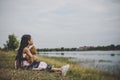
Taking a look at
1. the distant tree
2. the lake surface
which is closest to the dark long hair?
the lake surface

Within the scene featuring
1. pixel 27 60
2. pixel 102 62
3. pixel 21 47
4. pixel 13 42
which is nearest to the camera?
pixel 27 60

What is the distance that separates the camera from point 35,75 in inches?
314

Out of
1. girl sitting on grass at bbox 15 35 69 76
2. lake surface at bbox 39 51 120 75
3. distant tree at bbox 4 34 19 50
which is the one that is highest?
distant tree at bbox 4 34 19 50

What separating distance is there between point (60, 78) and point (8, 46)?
2554cm

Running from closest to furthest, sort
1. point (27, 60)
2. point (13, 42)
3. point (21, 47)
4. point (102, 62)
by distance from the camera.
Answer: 1. point (27, 60)
2. point (21, 47)
3. point (102, 62)
4. point (13, 42)

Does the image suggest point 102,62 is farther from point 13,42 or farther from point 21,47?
point 21,47

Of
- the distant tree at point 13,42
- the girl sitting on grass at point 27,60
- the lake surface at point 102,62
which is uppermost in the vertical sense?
the distant tree at point 13,42

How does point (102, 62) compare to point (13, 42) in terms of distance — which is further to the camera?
point (13, 42)

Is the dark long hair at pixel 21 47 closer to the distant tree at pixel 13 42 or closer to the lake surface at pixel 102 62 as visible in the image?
the lake surface at pixel 102 62

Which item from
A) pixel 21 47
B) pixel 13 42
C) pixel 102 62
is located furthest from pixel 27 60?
pixel 13 42

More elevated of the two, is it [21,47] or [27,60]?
[21,47]

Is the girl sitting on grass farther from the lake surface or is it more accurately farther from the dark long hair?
the lake surface

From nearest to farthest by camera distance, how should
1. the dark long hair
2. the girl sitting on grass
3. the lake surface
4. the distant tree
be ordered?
1. the girl sitting on grass
2. the dark long hair
3. the lake surface
4. the distant tree

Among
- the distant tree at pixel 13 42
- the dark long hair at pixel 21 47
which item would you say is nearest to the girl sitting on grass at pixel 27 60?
the dark long hair at pixel 21 47
